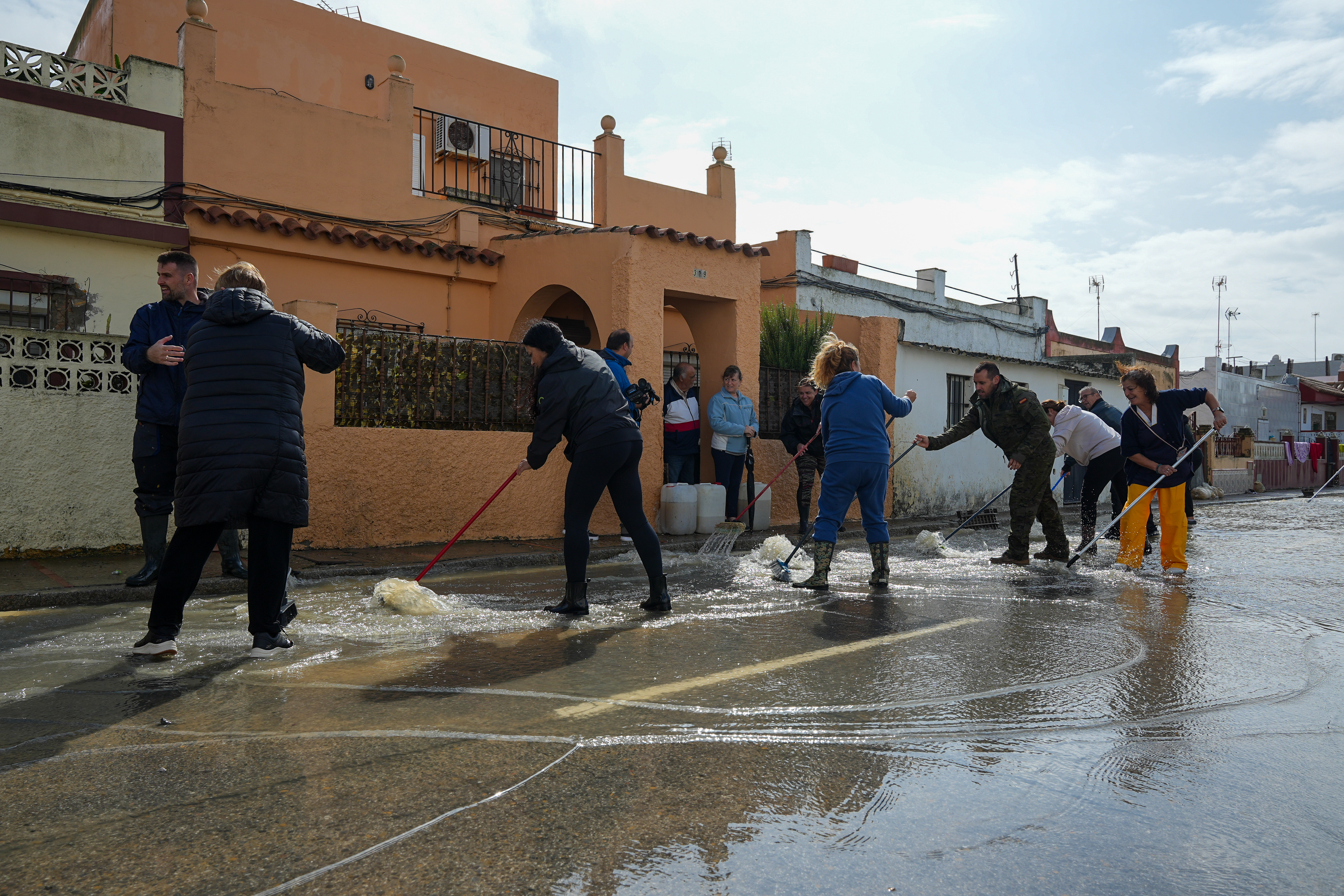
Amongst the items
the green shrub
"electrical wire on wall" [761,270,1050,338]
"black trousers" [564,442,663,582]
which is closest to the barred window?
the green shrub

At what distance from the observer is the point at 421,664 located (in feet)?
14.9

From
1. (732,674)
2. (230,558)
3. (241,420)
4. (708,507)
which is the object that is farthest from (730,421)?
(241,420)

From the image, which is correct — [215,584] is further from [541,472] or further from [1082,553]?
[1082,553]

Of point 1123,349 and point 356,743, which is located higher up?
point 1123,349

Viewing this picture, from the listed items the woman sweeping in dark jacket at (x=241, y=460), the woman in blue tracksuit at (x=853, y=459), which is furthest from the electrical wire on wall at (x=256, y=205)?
the woman sweeping in dark jacket at (x=241, y=460)

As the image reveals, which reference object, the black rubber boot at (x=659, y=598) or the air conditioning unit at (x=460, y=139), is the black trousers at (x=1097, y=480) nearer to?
the black rubber boot at (x=659, y=598)

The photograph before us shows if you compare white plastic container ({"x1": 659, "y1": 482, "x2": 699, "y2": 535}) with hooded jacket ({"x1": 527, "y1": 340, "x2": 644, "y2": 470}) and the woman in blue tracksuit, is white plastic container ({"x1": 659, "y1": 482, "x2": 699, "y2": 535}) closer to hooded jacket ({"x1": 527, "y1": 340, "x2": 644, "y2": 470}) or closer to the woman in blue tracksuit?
the woman in blue tracksuit

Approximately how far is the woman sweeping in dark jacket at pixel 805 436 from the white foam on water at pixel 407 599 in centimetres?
575

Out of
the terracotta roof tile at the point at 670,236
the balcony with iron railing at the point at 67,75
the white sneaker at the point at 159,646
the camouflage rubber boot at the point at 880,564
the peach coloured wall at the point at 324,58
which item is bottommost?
the white sneaker at the point at 159,646

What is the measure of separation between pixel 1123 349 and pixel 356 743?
47378 mm

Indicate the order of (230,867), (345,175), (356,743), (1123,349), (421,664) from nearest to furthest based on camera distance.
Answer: (230,867) < (356,743) < (421,664) < (345,175) < (1123,349)

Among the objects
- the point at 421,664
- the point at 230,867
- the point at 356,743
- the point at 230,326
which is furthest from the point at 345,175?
the point at 230,867

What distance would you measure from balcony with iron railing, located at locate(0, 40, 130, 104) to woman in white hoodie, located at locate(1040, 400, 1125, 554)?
34.4ft

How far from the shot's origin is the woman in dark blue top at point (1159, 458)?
26.9 ft
